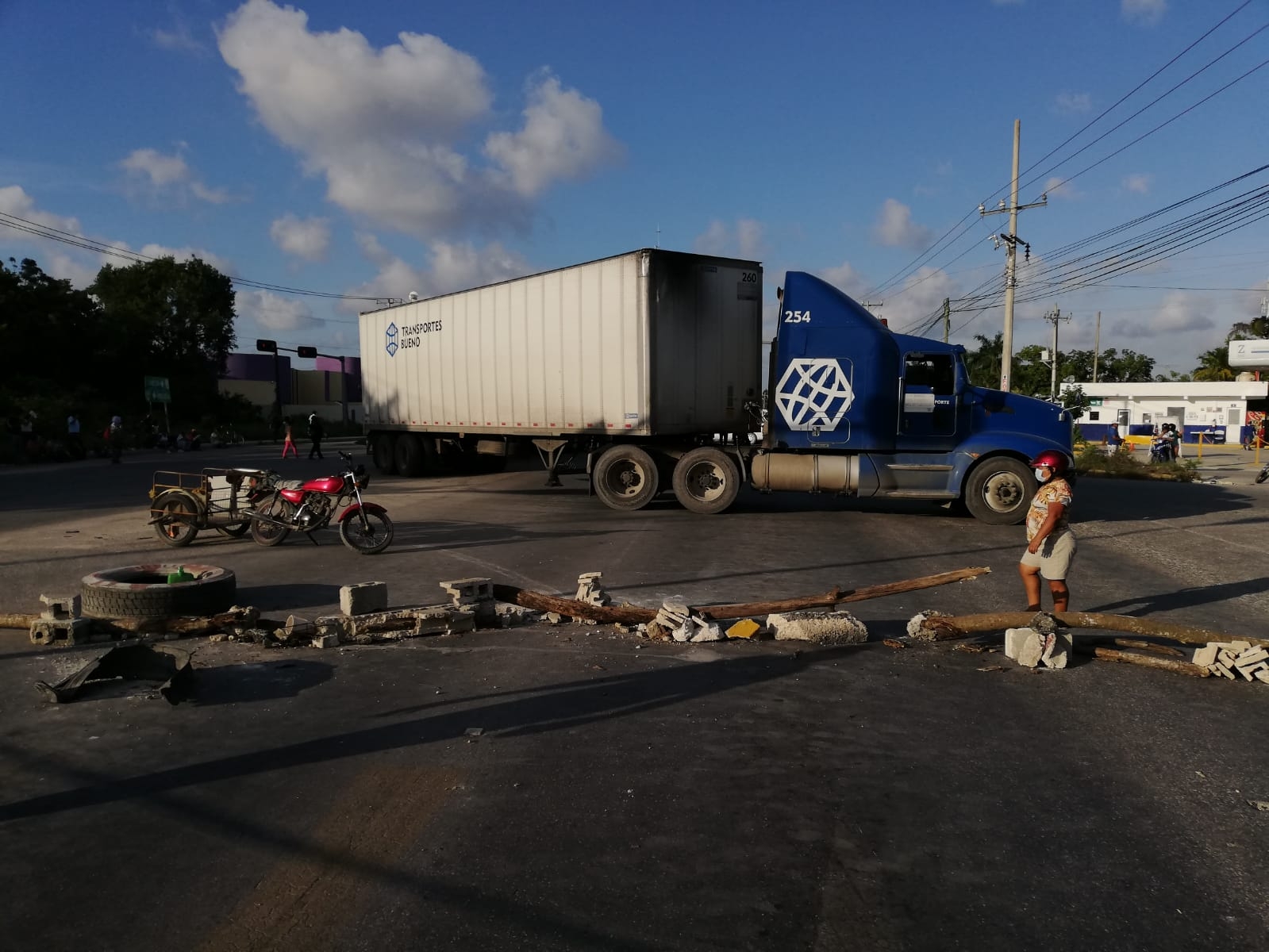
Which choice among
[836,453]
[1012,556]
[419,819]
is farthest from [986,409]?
[419,819]

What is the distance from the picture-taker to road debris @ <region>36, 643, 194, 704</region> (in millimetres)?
5250

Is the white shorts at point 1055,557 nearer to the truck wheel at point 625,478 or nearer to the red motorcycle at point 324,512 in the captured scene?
the red motorcycle at point 324,512

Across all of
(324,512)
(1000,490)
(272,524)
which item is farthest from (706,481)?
(272,524)

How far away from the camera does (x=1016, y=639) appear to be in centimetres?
618

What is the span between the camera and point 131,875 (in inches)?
130

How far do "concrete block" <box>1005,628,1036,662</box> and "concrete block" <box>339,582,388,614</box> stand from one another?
483cm

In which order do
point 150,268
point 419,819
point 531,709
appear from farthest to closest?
point 150,268 < point 531,709 < point 419,819

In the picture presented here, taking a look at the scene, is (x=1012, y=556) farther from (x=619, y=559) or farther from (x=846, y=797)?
(x=846, y=797)

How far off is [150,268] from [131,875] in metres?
64.4

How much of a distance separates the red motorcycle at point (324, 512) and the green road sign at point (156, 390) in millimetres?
37397

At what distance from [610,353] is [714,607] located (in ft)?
29.4

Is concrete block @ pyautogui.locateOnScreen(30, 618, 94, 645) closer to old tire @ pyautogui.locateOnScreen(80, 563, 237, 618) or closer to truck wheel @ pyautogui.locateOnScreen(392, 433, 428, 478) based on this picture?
old tire @ pyautogui.locateOnScreen(80, 563, 237, 618)

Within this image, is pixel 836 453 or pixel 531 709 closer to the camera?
pixel 531 709

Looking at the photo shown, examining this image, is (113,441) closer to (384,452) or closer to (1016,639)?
(384,452)
